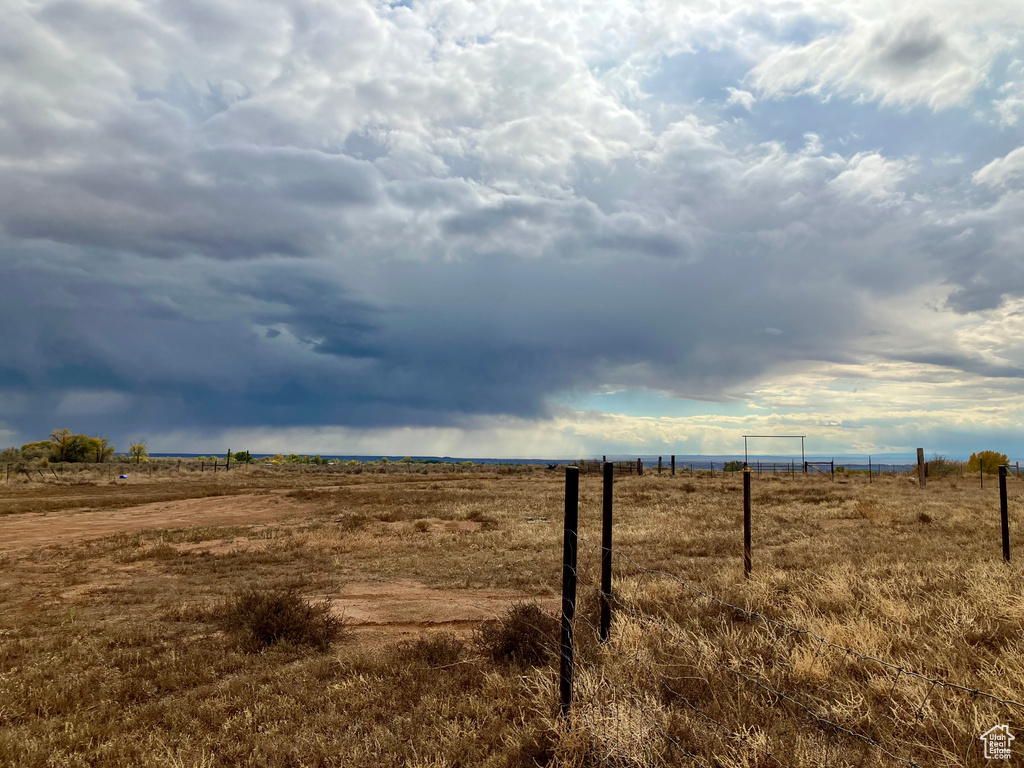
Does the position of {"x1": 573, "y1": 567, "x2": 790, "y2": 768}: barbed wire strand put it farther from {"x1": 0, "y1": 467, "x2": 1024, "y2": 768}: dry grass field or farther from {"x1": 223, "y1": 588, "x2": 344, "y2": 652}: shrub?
{"x1": 223, "y1": 588, "x2": 344, "y2": 652}: shrub

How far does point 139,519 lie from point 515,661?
26.5 metres

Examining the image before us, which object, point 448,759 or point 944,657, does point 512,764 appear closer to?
point 448,759

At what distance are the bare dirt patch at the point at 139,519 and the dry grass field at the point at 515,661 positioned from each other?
5545 millimetres

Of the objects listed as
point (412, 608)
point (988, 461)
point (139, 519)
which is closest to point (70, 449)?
point (139, 519)

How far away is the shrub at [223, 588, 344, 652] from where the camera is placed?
8.73 meters

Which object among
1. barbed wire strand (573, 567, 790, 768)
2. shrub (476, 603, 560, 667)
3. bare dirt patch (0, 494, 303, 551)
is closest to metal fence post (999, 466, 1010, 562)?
barbed wire strand (573, 567, 790, 768)

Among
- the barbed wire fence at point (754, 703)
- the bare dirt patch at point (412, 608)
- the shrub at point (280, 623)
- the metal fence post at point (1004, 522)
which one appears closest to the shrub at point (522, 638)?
the barbed wire fence at point (754, 703)

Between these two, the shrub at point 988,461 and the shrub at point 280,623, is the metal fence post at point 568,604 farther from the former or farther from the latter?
the shrub at point 988,461

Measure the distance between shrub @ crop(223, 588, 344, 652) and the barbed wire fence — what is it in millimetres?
4215

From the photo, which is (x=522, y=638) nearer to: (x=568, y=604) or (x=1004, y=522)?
(x=568, y=604)

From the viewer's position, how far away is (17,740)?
18.6 feet

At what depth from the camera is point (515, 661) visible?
7246mm

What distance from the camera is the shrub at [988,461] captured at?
60.5m

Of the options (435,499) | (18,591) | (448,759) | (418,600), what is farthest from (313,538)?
(448,759)
